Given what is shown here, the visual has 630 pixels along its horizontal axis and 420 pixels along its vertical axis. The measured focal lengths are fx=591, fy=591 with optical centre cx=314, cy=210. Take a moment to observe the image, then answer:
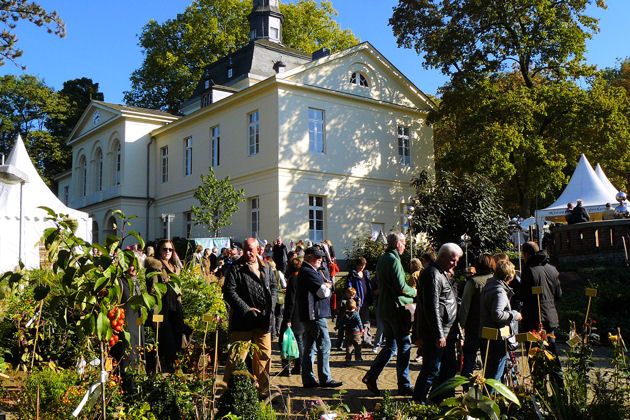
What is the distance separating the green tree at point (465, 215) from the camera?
842 inches

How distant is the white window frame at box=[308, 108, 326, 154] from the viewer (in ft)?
90.1

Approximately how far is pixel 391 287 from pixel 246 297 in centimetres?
169

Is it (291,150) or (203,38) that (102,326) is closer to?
(291,150)

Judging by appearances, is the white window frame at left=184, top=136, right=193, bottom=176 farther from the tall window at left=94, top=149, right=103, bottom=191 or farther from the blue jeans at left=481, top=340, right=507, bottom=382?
the blue jeans at left=481, top=340, right=507, bottom=382

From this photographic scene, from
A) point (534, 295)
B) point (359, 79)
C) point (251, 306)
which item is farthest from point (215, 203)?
point (534, 295)

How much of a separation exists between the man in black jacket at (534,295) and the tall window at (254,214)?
20.7 metres

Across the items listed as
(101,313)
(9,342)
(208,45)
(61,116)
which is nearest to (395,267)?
(101,313)

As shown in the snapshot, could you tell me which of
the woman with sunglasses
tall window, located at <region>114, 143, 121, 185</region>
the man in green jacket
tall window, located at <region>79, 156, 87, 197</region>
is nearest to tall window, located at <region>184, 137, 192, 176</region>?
tall window, located at <region>114, 143, 121, 185</region>

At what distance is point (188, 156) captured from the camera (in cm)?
3294

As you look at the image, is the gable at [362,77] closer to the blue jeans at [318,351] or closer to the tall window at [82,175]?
the blue jeans at [318,351]

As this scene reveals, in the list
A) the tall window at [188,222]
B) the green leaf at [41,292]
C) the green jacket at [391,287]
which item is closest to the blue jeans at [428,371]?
the green jacket at [391,287]

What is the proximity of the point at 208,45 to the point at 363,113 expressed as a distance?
19.8 meters

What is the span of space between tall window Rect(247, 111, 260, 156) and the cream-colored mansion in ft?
0.16

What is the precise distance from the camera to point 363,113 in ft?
96.5
